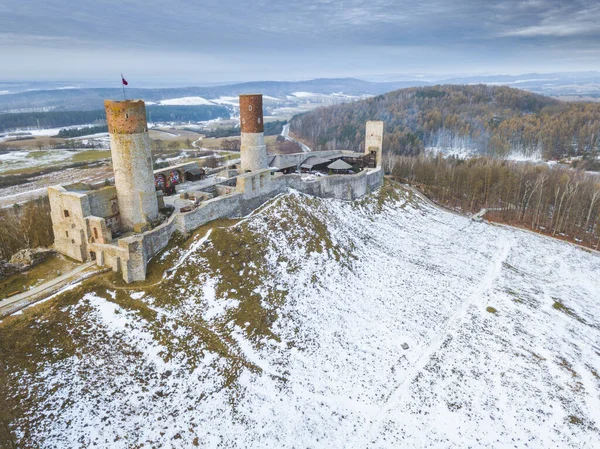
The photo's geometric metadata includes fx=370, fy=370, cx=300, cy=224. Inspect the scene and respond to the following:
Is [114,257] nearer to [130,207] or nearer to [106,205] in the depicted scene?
[130,207]

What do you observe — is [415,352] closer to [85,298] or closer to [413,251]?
[413,251]

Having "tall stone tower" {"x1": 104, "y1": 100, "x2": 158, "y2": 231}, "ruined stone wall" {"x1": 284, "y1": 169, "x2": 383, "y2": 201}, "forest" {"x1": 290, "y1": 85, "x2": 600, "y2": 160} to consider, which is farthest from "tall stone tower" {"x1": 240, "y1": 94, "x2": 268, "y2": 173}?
"forest" {"x1": 290, "y1": 85, "x2": 600, "y2": 160}

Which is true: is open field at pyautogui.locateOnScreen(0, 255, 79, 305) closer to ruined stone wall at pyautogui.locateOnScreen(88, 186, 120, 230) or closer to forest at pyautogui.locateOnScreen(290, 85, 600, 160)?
ruined stone wall at pyautogui.locateOnScreen(88, 186, 120, 230)

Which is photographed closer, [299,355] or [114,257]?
[299,355]

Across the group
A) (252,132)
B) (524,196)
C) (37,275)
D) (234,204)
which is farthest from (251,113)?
(524,196)

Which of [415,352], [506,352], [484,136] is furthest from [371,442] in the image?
[484,136]

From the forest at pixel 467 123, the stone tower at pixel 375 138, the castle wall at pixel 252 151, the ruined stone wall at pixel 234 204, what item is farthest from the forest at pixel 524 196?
the forest at pixel 467 123
